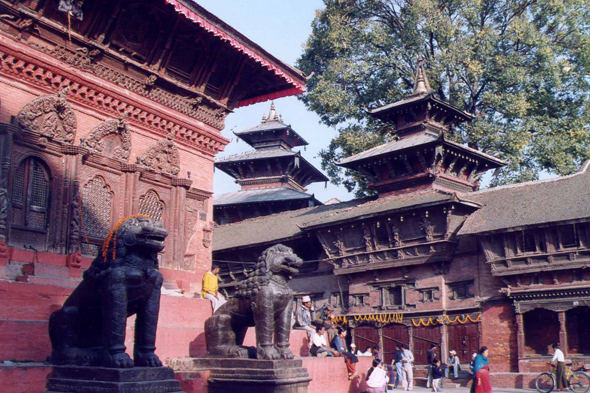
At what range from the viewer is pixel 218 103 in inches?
610

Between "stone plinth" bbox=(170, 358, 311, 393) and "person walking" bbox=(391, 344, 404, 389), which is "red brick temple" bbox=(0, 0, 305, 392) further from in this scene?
"person walking" bbox=(391, 344, 404, 389)

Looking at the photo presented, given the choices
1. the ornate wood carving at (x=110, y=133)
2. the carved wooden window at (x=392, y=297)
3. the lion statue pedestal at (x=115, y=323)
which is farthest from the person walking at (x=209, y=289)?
the carved wooden window at (x=392, y=297)

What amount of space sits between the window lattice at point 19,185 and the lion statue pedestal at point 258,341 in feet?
13.5

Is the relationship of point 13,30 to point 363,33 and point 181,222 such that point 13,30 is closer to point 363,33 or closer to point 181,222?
point 181,222

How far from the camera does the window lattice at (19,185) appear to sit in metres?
11.0

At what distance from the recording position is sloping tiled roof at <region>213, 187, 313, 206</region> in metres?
38.9

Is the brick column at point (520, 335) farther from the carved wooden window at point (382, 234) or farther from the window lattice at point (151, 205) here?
the window lattice at point (151, 205)

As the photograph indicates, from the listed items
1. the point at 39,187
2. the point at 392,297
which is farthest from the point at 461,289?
the point at 39,187

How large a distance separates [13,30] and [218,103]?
539 centimetres

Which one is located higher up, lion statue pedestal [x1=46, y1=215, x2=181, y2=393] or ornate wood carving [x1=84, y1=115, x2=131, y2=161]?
ornate wood carving [x1=84, y1=115, x2=131, y2=161]

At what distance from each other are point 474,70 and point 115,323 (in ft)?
85.4

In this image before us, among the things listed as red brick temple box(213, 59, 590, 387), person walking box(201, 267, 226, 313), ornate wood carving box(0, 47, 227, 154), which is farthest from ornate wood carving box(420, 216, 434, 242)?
person walking box(201, 267, 226, 313)

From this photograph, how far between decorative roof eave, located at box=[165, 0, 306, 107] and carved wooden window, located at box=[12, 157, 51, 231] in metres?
4.10

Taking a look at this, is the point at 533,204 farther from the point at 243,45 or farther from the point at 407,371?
the point at 243,45
